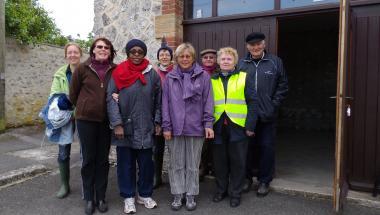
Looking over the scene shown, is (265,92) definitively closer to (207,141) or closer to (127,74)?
(207,141)

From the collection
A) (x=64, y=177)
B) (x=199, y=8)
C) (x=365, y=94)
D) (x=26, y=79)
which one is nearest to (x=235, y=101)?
(x=365, y=94)

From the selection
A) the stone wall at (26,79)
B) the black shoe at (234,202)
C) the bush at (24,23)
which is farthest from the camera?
the stone wall at (26,79)

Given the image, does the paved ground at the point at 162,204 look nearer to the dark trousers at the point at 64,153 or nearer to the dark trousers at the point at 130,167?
the dark trousers at the point at 130,167

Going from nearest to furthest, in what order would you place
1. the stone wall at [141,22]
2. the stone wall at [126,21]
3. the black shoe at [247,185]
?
the black shoe at [247,185]
the stone wall at [141,22]
the stone wall at [126,21]

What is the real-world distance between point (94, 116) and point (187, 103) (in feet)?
3.10

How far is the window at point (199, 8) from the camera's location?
5108 mm

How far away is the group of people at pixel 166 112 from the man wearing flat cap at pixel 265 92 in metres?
0.01

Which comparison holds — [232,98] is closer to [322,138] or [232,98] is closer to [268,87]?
[268,87]

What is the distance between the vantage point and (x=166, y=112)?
145 inches

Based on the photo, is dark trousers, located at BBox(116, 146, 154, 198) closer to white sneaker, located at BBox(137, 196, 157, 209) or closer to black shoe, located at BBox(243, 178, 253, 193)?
white sneaker, located at BBox(137, 196, 157, 209)

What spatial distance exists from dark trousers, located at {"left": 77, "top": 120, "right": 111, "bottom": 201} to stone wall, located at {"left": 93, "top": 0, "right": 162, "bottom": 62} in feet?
6.27

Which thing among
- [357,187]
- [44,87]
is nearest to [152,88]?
[357,187]

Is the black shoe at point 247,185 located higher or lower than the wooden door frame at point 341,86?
lower

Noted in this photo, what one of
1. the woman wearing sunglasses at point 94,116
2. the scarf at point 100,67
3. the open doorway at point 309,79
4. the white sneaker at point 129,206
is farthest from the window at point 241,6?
the open doorway at point 309,79
